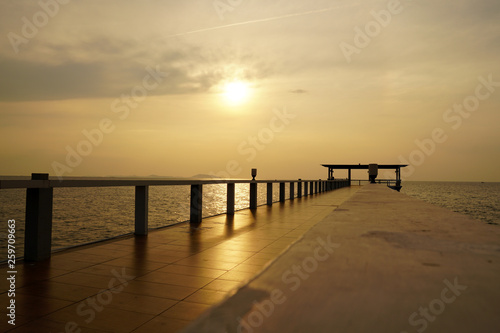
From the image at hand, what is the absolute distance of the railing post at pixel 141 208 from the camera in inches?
226

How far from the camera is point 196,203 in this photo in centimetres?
760

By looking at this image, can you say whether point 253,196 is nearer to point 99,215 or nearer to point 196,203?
point 196,203

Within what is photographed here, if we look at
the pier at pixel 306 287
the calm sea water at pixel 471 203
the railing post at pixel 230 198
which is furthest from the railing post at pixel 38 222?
the calm sea water at pixel 471 203

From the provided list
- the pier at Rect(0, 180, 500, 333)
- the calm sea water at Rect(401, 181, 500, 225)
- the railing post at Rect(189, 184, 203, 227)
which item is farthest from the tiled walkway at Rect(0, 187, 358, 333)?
the calm sea water at Rect(401, 181, 500, 225)

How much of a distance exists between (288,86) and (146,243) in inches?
403

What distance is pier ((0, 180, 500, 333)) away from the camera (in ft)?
2.10

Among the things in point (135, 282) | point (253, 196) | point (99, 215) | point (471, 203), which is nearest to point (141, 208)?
point (135, 282)

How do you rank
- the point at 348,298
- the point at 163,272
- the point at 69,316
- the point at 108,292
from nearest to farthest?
the point at 348,298 → the point at 69,316 → the point at 108,292 → the point at 163,272

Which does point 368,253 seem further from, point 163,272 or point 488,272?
point 163,272

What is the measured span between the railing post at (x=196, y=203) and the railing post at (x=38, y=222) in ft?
11.6

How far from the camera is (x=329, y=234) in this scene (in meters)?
1.66

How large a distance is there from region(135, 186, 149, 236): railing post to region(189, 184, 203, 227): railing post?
1.61 metres

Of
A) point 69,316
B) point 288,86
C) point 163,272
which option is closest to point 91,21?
point 288,86

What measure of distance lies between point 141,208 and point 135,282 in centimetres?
274
